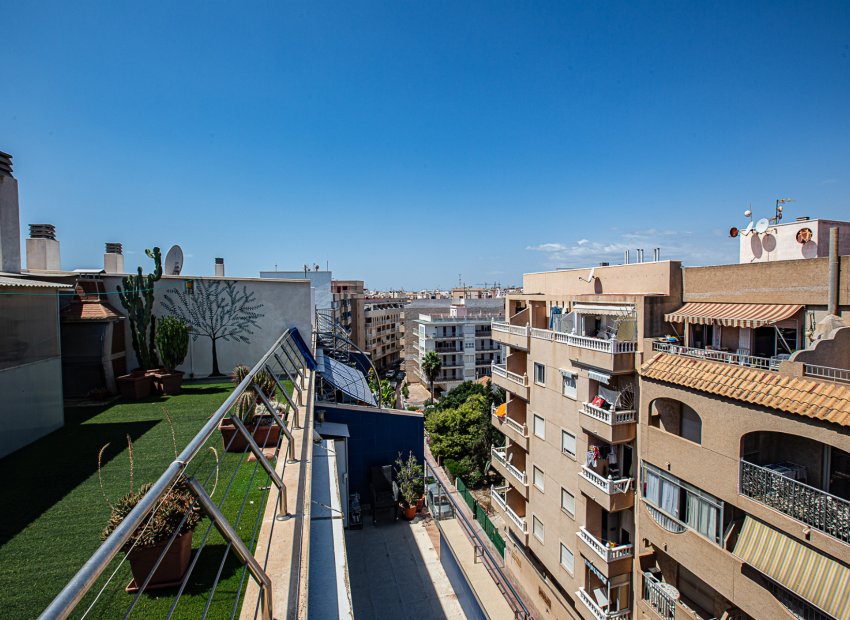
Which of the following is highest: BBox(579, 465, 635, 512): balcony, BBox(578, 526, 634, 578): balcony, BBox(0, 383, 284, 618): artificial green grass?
BBox(0, 383, 284, 618): artificial green grass

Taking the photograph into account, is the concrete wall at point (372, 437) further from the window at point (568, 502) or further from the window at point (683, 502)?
the window at point (683, 502)

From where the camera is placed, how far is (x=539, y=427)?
1595 centimetres

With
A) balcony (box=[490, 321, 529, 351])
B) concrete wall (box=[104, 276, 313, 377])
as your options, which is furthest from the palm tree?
concrete wall (box=[104, 276, 313, 377])

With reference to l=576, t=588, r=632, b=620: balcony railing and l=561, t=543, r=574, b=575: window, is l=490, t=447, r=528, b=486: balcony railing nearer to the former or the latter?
l=561, t=543, r=574, b=575: window

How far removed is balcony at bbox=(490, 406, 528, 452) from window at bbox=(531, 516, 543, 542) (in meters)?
2.43

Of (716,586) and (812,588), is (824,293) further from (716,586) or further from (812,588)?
(716,586)

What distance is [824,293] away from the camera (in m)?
8.79

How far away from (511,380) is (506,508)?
5279mm

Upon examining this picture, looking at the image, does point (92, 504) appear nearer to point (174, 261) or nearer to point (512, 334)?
point (174, 261)

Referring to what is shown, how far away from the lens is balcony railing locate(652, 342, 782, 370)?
8797 millimetres

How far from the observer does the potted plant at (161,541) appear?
3.22 meters

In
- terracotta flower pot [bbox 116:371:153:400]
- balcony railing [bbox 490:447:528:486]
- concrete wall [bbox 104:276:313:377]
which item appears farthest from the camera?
balcony railing [bbox 490:447:528:486]

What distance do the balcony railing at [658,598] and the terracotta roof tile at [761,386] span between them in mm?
Answer: 5154

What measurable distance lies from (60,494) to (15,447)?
8.64ft
